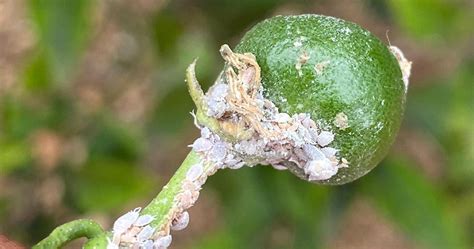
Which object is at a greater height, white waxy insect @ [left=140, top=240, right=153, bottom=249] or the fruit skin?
the fruit skin

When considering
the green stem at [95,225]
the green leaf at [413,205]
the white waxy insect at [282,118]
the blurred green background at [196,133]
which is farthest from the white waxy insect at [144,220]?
the green leaf at [413,205]

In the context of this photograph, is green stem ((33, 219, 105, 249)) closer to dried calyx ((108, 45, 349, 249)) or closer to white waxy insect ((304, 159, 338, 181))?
dried calyx ((108, 45, 349, 249))

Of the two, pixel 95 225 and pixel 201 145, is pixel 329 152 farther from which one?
pixel 95 225

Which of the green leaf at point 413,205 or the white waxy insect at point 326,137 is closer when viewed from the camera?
the white waxy insect at point 326,137

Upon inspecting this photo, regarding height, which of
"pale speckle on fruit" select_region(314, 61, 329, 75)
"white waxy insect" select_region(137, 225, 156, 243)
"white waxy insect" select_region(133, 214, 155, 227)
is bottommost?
"white waxy insect" select_region(137, 225, 156, 243)

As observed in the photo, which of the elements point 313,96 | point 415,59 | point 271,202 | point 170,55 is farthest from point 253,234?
point 415,59

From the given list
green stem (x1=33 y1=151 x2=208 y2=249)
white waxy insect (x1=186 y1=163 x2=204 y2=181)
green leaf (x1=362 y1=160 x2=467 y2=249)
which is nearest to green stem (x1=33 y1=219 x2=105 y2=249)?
green stem (x1=33 y1=151 x2=208 y2=249)

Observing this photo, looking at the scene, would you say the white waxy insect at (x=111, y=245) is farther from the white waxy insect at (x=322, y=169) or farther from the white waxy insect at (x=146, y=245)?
the white waxy insect at (x=322, y=169)
